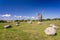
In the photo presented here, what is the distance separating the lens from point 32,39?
2495 centimetres

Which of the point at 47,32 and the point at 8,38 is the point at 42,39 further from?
the point at 8,38

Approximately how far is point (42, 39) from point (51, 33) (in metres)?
3.49

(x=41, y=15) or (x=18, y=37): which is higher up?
(x=41, y=15)

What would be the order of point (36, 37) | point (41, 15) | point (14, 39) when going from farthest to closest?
point (41, 15), point (36, 37), point (14, 39)

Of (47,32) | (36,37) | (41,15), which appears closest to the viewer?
(36,37)

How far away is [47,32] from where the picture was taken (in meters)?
28.3

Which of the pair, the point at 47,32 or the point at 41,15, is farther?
the point at 41,15

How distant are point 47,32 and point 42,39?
3.66 meters

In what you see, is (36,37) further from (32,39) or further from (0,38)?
(0,38)

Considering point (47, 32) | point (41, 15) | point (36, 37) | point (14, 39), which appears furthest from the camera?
point (41, 15)

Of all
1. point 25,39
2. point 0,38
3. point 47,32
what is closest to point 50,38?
point 47,32

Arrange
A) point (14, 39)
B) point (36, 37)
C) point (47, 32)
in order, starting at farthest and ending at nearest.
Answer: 1. point (47, 32)
2. point (36, 37)
3. point (14, 39)

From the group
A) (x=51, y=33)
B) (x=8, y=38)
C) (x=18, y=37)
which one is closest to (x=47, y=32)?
(x=51, y=33)

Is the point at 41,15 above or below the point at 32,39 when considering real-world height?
above
